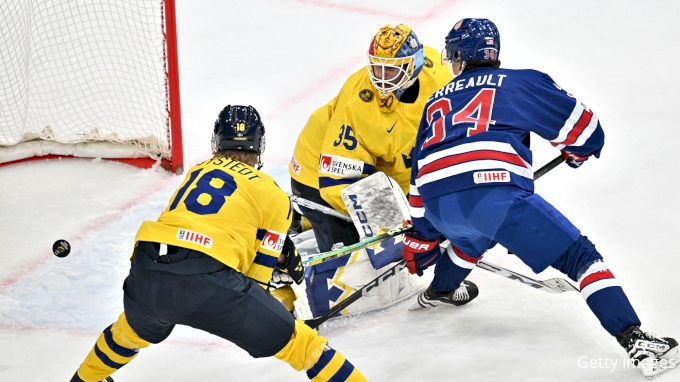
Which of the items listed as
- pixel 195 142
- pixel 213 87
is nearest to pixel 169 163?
pixel 195 142

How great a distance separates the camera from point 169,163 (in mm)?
4945

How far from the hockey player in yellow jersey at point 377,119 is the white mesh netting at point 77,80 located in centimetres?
149

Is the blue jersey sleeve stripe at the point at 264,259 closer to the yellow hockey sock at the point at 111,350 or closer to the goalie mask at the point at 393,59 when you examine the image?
the yellow hockey sock at the point at 111,350

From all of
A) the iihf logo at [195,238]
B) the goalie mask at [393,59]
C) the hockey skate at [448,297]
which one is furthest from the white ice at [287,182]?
the goalie mask at [393,59]

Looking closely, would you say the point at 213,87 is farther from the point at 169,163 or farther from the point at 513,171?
the point at 513,171

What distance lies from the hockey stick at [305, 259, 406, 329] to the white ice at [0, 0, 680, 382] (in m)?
0.09

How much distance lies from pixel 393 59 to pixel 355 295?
0.90 m

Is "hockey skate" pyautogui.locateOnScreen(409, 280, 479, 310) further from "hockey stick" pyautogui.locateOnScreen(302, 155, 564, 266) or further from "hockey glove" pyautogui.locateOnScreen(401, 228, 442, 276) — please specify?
"hockey stick" pyautogui.locateOnScreen(302, 155, 564, 266)

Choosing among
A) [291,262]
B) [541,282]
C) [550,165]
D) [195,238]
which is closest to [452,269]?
[541,282]

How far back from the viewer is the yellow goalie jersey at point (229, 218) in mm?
2568

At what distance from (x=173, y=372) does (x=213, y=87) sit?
9.21 ft

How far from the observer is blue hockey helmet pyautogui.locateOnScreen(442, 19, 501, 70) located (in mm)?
3035

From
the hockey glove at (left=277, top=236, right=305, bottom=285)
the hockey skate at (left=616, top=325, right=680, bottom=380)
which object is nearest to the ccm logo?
the hockey glove at (left=277, top=236, right=305, bottom=285)

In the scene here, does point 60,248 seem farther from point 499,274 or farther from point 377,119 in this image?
point 499,274
